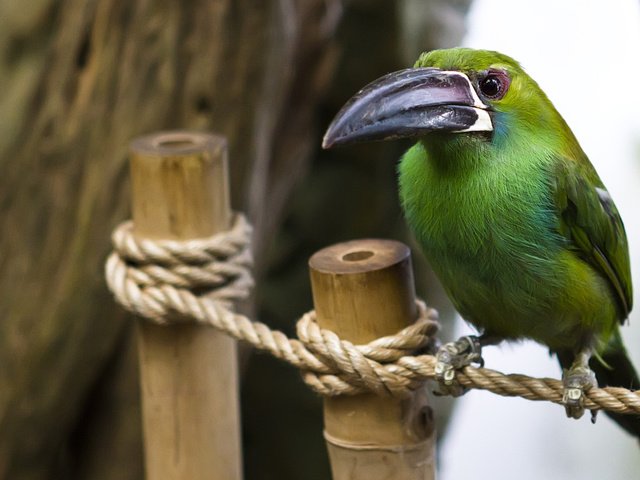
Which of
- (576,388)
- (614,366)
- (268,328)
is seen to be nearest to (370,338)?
(268,328)

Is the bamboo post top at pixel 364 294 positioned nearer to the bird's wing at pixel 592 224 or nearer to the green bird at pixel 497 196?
the green bird at pixel 497 196

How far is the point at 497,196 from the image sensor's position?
1728 mm

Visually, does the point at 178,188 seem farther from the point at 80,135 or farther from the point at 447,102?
the point at 80,135

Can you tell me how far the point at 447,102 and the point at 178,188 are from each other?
586 mm

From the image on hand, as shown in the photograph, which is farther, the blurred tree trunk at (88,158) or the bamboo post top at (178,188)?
the blurred tree trunk at (88,158)

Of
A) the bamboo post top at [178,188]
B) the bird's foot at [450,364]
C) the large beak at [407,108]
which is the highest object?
the large beak at [407,108]

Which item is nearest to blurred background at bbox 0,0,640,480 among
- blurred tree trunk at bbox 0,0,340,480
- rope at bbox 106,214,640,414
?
blurred tree trunk at bbox 0,0,340,480

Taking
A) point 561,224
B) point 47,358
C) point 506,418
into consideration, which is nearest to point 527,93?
point 561,224

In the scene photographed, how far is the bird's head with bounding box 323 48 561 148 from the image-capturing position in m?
1.60

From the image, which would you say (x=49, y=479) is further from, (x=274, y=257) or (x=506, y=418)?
(x=506, y=418)

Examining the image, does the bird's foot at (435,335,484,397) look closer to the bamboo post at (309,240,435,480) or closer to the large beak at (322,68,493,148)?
the bamboo post at (309,240,435,480)

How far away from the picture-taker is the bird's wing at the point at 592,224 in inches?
70.6

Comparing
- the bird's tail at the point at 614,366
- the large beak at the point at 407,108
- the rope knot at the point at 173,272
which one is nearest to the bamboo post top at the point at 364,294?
the large beak at the point at 407,108

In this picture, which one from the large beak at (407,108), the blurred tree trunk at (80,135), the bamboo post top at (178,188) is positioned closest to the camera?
the large beak at (407,108)
